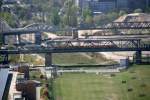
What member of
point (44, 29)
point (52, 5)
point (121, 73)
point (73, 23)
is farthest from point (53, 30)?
point (121, 73)

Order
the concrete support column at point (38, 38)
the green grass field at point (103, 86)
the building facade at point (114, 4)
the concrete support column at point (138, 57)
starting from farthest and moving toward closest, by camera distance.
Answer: the building facade at point (114, 4), the concrete support column at point (38, 38), the concrete support column at point (138, 57), the green grass field at point (103, 86)

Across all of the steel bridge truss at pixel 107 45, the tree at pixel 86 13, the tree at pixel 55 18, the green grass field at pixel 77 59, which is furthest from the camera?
the tree at pixel 86 13

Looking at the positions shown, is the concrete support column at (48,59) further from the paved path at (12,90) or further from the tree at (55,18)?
the tree at (55,18)

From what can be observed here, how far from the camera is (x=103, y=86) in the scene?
13055 millimetres

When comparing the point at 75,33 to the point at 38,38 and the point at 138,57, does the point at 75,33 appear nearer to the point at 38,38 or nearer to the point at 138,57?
the point at 38,38

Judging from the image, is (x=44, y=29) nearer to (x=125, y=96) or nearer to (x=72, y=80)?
(x=72, y=80)

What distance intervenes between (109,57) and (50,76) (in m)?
5.04

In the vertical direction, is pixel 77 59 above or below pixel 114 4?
below

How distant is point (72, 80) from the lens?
14.1 metres

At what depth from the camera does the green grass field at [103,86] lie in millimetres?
11805

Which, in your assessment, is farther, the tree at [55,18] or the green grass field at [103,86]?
the tree at [55,18]

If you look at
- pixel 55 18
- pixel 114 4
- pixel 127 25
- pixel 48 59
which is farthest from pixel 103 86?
pixel 114 4

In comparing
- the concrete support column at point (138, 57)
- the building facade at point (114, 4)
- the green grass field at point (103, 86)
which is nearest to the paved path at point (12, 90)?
the green grass field at point (103, 86)

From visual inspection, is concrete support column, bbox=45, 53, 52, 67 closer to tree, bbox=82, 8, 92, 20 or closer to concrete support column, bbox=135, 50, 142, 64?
concrete support column, bbox=135, 50, 142, 64
